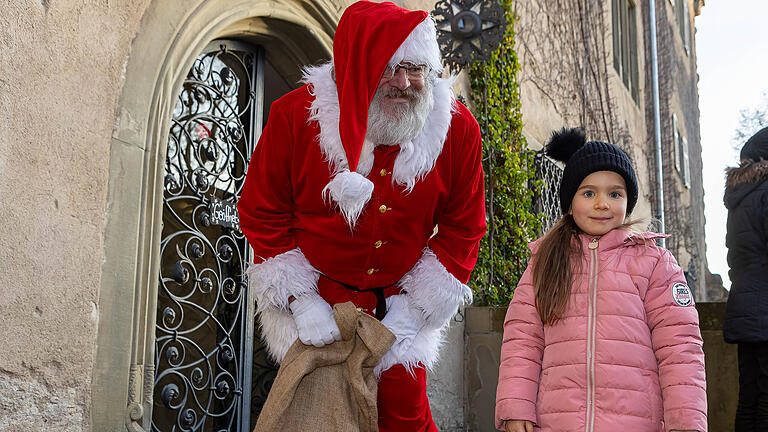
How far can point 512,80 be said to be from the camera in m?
6.32

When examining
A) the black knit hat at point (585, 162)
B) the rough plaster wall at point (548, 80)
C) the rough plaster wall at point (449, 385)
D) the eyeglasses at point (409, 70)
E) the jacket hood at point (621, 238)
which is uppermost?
the rough plaster wall at point (548, 80)

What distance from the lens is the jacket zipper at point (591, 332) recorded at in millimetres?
2295

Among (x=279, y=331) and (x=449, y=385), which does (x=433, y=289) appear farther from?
(x=449, y=385)

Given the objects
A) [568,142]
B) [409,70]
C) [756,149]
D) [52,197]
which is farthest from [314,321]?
[756,149]

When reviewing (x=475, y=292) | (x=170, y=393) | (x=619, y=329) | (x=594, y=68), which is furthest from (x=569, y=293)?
(x=594, y=68)

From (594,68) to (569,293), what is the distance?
8.35 meters

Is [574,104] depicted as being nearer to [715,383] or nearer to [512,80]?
[512,80]

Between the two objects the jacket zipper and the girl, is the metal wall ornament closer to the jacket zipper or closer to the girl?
the girl

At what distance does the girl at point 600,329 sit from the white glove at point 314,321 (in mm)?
629

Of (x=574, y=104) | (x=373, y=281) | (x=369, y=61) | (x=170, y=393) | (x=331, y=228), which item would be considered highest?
(x=574, y=104)

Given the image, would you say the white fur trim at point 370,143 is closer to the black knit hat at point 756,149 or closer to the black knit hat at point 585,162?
the black knit hat at point 585,162

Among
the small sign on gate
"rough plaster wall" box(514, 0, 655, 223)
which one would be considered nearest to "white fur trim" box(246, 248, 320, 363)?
the small sign on gate

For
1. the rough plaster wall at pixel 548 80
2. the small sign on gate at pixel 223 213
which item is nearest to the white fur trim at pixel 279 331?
the small sign on gate at pixel 223 213

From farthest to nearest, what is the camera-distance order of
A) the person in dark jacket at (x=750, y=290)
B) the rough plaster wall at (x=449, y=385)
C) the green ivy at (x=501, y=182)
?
1. the green ivy at (x=501, y=182)
2. the rough plaster wall at (x=449, y=385)
3. the person in dark jacket at (x=750, y=290)
